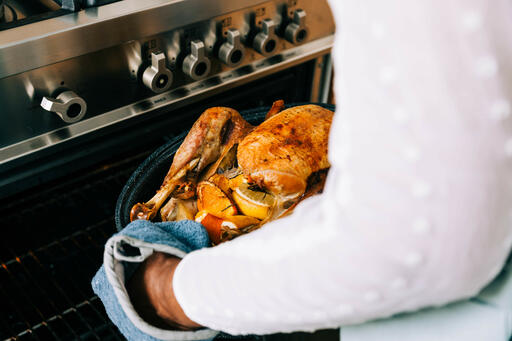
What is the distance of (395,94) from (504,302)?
26 cm

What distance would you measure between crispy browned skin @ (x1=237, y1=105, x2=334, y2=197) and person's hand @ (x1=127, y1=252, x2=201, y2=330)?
0.25 meters

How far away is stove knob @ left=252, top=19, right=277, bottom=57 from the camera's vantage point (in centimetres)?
99

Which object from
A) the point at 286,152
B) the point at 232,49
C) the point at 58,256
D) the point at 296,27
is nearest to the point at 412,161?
the point at 286,152

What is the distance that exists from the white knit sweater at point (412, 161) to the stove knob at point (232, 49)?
65cm

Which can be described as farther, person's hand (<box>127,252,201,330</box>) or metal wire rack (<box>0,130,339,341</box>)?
metal wire rack (<box>0,130,339,341</box>)

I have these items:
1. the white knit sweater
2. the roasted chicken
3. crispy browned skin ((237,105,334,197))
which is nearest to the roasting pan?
the roasted chicken

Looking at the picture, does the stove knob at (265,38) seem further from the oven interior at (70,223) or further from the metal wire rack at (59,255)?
the metal wire rack at (59,255)

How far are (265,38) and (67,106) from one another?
41 centimetres

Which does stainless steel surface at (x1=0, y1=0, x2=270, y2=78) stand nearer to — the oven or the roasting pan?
the oven

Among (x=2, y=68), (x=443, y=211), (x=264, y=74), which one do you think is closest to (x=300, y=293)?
(x=443, y=211)

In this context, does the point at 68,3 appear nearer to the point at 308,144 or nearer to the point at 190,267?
the point at 308,144

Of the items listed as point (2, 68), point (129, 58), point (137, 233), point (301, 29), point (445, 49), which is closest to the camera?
point (445, 49)

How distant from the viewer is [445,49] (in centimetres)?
29

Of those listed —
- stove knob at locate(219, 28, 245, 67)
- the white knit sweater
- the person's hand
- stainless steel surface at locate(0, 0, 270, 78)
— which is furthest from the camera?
stove knob at locate(219, 28, 245, 67)
